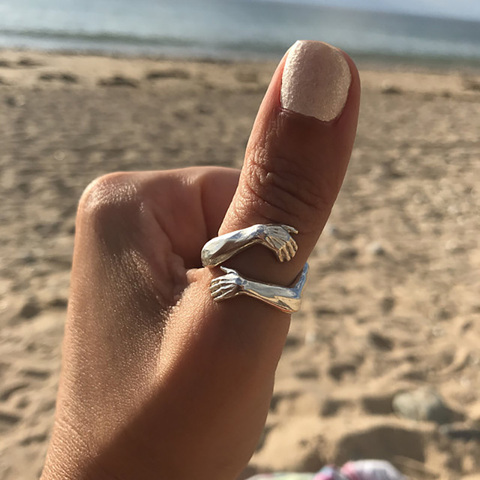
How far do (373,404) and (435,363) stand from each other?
0.49 meters

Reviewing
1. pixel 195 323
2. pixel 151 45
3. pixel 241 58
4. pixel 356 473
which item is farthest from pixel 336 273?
pixel 151 45

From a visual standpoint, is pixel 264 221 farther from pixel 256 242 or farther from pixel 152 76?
pixel 152 76

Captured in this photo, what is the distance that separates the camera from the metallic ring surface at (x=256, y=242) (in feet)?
2.83

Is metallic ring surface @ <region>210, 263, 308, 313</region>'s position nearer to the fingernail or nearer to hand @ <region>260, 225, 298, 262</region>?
hand @ <region>260, 225, 298, 262</region>

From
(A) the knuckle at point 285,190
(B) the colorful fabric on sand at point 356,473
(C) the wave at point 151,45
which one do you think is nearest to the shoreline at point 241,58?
(C) the wave at point 151,45

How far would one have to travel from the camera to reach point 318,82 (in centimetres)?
83

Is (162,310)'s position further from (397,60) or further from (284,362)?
(397,60)

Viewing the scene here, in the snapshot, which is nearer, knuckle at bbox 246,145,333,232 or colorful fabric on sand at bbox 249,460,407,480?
knuckle at bbox 246,145,333,232

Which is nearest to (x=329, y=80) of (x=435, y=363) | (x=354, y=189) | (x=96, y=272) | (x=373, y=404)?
(x=96, y=272)

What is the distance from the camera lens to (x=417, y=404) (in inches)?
81.0

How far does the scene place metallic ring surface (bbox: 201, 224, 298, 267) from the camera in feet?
2.83

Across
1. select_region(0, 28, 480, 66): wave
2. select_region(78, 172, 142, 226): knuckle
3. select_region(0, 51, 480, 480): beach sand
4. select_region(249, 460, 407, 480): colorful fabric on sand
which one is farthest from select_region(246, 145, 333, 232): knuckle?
select_region(0, 28, 480, 66): wave

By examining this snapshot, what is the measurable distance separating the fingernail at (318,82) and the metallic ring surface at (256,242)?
0.22 metres

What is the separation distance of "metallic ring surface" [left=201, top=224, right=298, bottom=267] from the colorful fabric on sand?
104 cm
